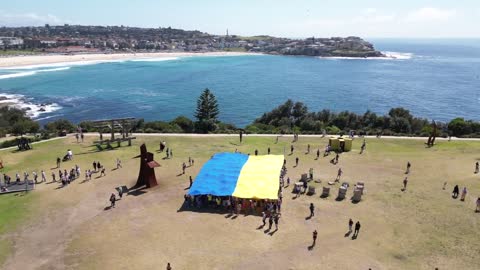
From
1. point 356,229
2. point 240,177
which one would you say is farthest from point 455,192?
point 240,177

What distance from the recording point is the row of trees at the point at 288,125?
5097 cm

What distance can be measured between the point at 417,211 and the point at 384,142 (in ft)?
60.0

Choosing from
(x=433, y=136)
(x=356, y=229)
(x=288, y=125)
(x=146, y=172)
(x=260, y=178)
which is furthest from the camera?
(x=288, y=125)

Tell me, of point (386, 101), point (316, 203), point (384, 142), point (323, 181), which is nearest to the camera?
point (316, 203)

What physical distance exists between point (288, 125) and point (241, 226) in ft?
121

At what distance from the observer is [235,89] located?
11669 centimetres

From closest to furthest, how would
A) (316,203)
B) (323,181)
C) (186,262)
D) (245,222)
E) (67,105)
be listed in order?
(186,262), (245,222), (316,203), (323,181), (67,105)

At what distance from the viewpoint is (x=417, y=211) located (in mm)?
28578

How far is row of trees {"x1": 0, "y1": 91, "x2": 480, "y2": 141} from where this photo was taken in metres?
51.0

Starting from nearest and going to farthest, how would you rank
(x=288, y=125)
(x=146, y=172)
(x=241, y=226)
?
(x=241, y=226) < (x=146, y=172) < (x=288, y=125)

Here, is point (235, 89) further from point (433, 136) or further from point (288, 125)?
point (433, 136)

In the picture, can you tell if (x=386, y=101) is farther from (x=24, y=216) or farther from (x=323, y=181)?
(x=24, y=216)

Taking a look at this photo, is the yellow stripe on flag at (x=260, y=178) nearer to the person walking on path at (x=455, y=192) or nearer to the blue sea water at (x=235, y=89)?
the person walking on path at (x=455, y=192)

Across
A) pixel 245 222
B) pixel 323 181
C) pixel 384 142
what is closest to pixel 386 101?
pixel 384 142
